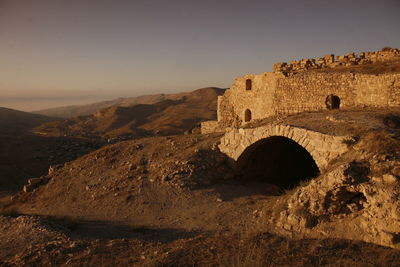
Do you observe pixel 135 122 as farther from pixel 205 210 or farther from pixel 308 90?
pixel 205 210

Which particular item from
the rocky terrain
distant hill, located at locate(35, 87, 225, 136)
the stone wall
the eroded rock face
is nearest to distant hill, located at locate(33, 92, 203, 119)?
distant hill, located at locate(35, 87, 225, 136)

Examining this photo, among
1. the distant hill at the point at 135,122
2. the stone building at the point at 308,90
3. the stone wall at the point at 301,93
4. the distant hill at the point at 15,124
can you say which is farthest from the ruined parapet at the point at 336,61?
the distant hill at the point at 15,124

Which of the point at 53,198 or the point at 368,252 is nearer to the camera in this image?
the point at 368,252

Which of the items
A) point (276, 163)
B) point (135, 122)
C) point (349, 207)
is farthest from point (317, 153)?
point (135, 122)

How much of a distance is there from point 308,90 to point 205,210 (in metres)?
8.45

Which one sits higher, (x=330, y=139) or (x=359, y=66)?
(x=359, y=66)

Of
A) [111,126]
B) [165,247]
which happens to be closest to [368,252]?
[165,247]

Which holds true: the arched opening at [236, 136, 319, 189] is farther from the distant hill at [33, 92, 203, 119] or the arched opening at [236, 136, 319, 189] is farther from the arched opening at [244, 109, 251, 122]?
Result: the distant hill at [33, 92, 203, 119]

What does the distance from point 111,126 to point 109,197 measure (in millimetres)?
42296

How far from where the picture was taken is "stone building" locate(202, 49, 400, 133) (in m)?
11.8

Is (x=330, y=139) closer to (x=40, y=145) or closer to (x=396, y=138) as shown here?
(x=396, y=138)

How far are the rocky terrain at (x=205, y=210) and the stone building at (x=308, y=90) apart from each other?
1.66 metres

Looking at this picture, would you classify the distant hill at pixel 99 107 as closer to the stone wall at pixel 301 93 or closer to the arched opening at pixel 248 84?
the stone wall at pixel 301 93

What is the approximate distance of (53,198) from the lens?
41.1 feet
